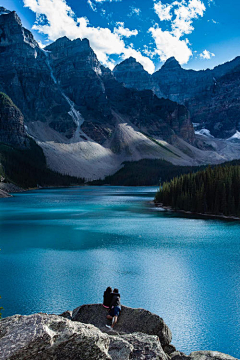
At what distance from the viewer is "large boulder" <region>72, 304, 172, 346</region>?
41.5 ft

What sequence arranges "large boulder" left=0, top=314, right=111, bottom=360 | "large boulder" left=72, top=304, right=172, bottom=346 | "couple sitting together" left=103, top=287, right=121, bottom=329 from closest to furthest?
"large boulder" left=0, top=314, right=111, bottom=360, "large boulder" left=72, top=304, right=172, bottom=346, "couple sitting together" left=103, top=287, right=121, bottom=329

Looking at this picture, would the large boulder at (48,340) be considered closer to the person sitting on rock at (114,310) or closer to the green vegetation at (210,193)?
the person sitting on rock at (114,310)

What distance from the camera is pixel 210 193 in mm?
74250

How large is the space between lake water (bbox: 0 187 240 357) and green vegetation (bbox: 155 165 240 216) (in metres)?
17.0

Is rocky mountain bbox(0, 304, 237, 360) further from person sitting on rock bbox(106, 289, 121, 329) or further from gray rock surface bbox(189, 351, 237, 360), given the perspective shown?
person sitting on rock bbox(106, 289, 121, 329)

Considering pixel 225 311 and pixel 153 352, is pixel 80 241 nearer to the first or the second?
pixel 225 311

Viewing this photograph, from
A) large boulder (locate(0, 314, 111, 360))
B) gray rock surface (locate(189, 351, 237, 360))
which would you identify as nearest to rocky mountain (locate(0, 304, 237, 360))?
large boulder (locate(0, 314, 111, 360))

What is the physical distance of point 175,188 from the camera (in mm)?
87312

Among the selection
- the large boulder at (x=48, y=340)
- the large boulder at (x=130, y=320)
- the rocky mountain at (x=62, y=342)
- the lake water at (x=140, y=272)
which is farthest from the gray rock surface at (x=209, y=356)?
the large boulder at (x=48, y=340)

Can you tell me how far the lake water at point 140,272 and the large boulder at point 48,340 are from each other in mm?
8702

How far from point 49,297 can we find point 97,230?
2928 cm

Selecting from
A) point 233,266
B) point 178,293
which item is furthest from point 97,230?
point 178,293

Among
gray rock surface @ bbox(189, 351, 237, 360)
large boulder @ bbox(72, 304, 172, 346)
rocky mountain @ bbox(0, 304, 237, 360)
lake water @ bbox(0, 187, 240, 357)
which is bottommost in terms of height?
lake water @ bbox(0, 187, 240, 357)

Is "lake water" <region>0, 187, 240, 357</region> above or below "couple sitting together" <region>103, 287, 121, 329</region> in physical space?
below
